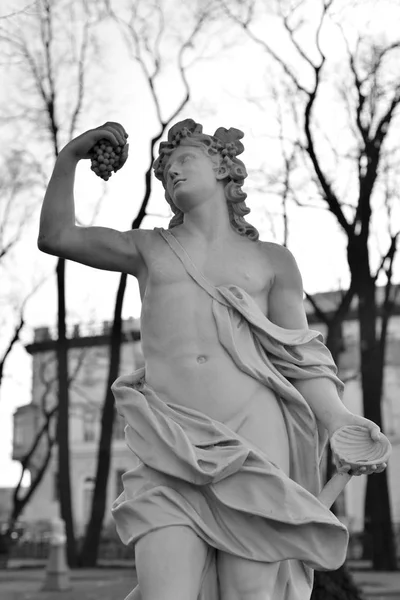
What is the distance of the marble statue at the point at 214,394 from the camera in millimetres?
2959

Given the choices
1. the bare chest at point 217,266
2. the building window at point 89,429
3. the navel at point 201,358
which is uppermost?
the bare chest at point 217,266

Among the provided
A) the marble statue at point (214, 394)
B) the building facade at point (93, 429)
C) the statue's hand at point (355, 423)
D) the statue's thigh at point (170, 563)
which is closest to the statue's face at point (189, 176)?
the marble statue at point (214, 394)

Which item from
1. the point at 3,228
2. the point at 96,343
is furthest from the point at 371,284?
the point at 96,343

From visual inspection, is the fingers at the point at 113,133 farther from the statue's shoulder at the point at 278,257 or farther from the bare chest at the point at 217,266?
the statue's shoulder at the point at 278,257

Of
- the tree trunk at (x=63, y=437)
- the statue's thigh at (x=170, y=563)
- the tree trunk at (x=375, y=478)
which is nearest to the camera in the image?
the statue's thigh at (x=170, y=563)

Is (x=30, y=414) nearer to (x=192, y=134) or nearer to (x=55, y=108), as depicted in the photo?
(x=55, y=108)

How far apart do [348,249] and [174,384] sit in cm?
1117

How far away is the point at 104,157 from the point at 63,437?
13.4 metres

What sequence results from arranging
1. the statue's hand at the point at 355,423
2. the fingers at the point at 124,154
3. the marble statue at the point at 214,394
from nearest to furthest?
1. the marble statue at the point at 214,394
2. the statue's hand at the point at 355,423
3. the fingers at the point at 124,154

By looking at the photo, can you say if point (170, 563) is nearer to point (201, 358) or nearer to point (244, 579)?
point (244, 579)

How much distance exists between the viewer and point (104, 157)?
3371mm

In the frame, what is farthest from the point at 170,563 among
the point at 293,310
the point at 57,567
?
the point at 57,567

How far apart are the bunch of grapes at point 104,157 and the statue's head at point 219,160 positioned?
252mm

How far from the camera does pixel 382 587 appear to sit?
534 inches
